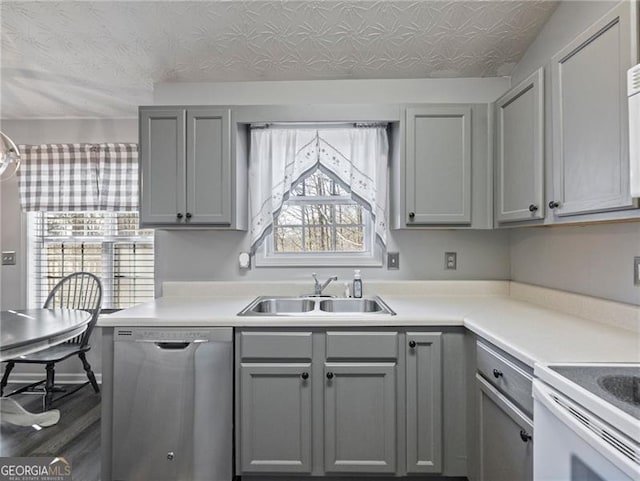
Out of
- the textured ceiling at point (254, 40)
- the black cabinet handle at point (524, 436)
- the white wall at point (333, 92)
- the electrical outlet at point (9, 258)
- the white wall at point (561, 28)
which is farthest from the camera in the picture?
the electrical outlet at point (9, 258)

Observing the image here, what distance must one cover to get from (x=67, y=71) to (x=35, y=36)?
0.31 meters

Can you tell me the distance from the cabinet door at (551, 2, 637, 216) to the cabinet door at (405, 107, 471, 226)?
1.95ft

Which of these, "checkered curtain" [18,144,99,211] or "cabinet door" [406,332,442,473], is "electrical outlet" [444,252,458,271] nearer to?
"cabinet door" [406,332,442,473]

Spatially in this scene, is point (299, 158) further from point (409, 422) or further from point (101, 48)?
point (409, 422)

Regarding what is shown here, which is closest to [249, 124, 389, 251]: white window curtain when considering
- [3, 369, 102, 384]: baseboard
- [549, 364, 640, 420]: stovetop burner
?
[549, 364, 640, 420]: stovetop burner

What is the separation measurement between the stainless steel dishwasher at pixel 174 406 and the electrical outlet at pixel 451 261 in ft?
5.10

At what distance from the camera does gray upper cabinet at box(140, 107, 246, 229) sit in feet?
6.98

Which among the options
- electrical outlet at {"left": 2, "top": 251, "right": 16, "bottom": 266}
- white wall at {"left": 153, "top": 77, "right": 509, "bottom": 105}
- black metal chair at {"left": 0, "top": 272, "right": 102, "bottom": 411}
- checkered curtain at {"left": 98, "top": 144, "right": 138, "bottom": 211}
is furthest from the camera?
electrical outlet at {"left": 2, "top": 251, "right": 16, "bottom": 266}

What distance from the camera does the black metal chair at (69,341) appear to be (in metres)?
2.59

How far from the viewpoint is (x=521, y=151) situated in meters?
1.80

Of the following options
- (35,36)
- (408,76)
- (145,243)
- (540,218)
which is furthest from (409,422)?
(35,36)

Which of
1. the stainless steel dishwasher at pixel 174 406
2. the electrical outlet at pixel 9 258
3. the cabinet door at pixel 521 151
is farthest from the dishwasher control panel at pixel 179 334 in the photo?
the electrical outlet at pixel 9 258

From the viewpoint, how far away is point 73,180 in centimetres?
293

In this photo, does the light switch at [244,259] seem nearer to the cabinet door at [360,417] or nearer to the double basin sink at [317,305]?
the double basin sink at [317,305]
